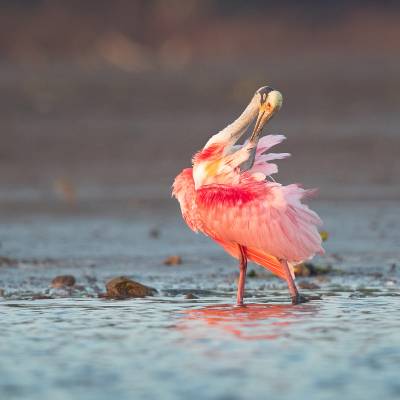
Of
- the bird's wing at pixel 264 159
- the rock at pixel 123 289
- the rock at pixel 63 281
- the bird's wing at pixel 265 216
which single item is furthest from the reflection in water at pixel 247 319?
the rock at pixel 63 281

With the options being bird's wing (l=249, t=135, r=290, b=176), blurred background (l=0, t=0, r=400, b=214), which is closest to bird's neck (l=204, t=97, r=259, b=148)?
Answer: bird's wing (l=249, t=135, r=290, b=176)

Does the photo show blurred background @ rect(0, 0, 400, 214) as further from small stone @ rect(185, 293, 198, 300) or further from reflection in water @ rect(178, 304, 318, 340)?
reflection in water @ rect(178, 304, 318, 340)

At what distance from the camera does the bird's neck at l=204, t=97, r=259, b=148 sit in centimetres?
945

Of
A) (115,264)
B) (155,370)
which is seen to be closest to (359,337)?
(155,370)

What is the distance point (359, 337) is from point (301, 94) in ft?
50.3

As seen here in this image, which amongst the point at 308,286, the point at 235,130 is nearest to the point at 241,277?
the point at 235,130

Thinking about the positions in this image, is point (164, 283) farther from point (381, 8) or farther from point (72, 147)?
point (381, 8)

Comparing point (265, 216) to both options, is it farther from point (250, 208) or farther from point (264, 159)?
point (264, 159)

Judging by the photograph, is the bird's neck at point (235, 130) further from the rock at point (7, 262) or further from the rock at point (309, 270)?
the rock at point (7, 262)

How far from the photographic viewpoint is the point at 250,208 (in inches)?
359

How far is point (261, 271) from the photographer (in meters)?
11.2

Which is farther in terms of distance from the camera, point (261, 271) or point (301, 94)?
point (301, 94)

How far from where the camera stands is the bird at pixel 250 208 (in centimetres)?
902

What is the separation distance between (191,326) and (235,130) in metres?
1.72
